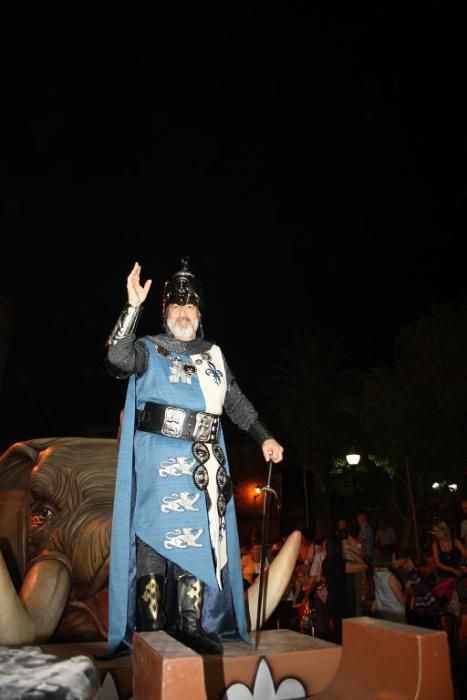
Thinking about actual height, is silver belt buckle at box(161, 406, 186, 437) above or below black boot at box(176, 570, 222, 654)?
above

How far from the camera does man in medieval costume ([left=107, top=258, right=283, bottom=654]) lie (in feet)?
9.40

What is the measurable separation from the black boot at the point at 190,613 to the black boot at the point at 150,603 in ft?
0.28

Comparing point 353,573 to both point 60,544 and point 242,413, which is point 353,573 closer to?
point 242,413

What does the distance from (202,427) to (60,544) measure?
3.92 ft

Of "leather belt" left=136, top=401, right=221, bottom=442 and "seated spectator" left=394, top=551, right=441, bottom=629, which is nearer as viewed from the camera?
"leather belt" left=136, top=401, right=221, bottom=442

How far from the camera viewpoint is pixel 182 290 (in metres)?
3.55

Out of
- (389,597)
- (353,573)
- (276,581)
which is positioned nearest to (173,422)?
(276,581)

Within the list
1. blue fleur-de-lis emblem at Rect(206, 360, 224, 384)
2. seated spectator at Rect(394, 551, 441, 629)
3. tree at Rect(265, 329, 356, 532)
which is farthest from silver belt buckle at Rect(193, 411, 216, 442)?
tree at Rect(265, 329, 356, 532)

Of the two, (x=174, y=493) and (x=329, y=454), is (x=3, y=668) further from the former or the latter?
(x=329, y=454)

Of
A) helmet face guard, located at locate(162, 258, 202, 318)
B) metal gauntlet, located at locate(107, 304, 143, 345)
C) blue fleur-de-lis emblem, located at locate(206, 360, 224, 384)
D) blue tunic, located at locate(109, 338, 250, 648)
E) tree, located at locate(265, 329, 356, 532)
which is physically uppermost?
tree, located at locate(265, 329, 356, 532)

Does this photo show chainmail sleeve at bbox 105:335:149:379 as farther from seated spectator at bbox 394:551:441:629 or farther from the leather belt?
seated spectator at bbox 394:551:441:629

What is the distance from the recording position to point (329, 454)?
89.6 ft

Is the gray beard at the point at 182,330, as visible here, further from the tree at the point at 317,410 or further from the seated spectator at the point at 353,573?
the tree at the point at 317,410

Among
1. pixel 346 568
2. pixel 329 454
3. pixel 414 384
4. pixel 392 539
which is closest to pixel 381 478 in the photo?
pixel 329 454
